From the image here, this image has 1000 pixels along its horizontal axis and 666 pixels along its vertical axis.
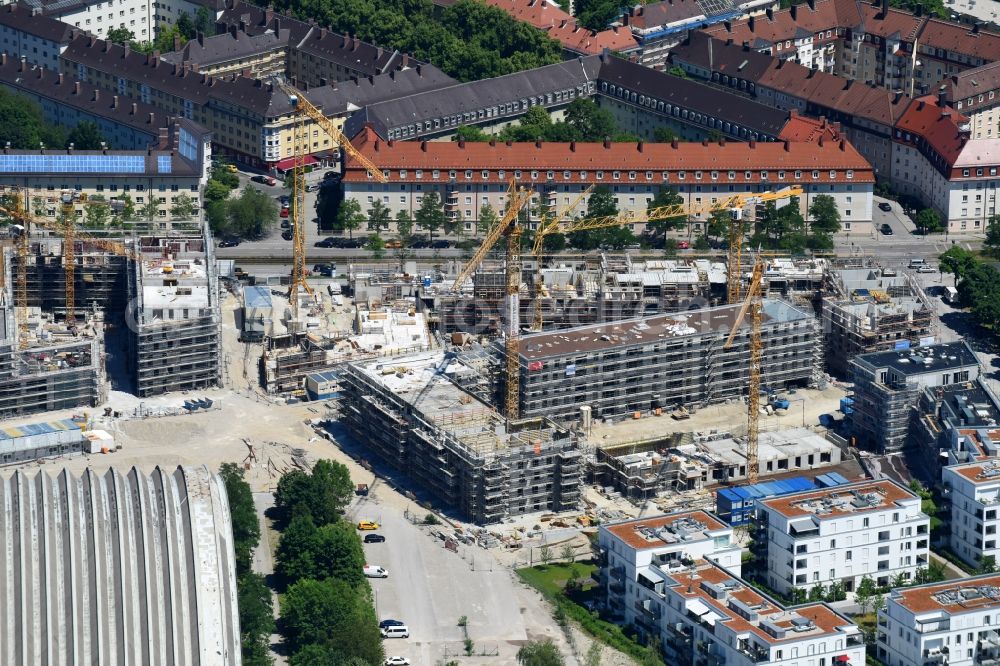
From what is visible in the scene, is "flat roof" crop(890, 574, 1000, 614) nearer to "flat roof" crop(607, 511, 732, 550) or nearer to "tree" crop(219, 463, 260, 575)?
"flat roof" crop(607, 511, 732, 550)

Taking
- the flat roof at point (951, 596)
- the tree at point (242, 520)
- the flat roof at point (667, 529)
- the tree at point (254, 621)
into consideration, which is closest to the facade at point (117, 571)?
the tree at point (254, 621)

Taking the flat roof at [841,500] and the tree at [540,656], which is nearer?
the tree at [540,656]

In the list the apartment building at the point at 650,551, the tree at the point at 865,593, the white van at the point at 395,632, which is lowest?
the white van at the point at 395,632

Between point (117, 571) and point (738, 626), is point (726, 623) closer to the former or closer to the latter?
point (738, 626)

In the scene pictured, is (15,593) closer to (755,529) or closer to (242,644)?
(242,644)

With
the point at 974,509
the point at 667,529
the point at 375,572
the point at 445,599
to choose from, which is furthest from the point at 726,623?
the point at 375,572

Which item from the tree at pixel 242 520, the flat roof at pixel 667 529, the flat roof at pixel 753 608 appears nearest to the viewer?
the flat roof at pixel 753 608

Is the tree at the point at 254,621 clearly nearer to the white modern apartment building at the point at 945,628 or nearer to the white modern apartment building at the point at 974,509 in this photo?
the white modern apartment building at the point at 945,628
